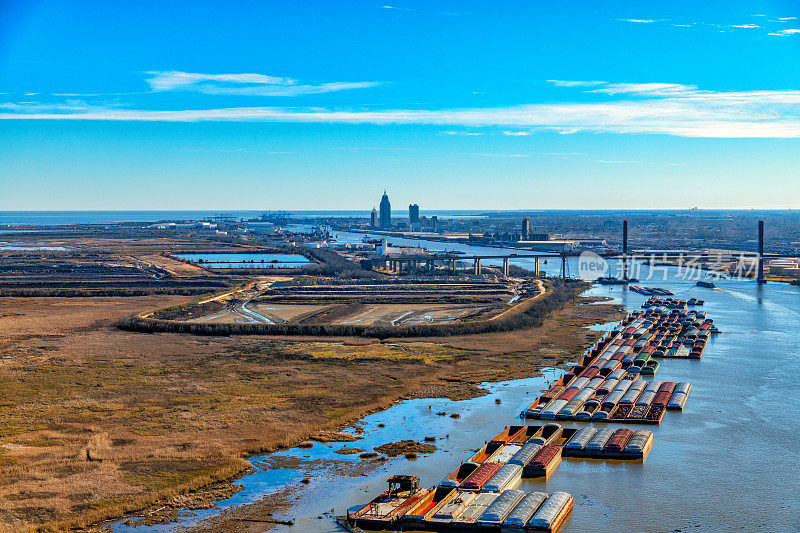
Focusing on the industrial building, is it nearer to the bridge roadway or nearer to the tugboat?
the bridge roadway

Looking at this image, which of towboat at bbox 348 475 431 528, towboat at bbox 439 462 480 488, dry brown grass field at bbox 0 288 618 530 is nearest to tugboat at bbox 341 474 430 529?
towboat at bbox 348 475 431 528

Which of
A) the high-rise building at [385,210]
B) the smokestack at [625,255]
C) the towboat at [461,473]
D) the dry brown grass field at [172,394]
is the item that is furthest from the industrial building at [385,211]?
the towboat at [461,473]

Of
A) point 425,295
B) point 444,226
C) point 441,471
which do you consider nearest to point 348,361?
point 441,471

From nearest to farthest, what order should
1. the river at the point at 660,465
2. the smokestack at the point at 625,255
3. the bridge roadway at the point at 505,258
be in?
1. the river at the point at 660,465
2. the smokestack at the point at 625,255
3. the bridge roadway at the point at 505,258

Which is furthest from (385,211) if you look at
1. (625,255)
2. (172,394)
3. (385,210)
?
(172,394)

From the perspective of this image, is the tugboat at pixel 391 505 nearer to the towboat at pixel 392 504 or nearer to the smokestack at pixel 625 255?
the towboat at pixel 392 504

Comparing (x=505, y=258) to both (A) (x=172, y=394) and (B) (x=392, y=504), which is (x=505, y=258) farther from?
(B) (x=392, y=504)
